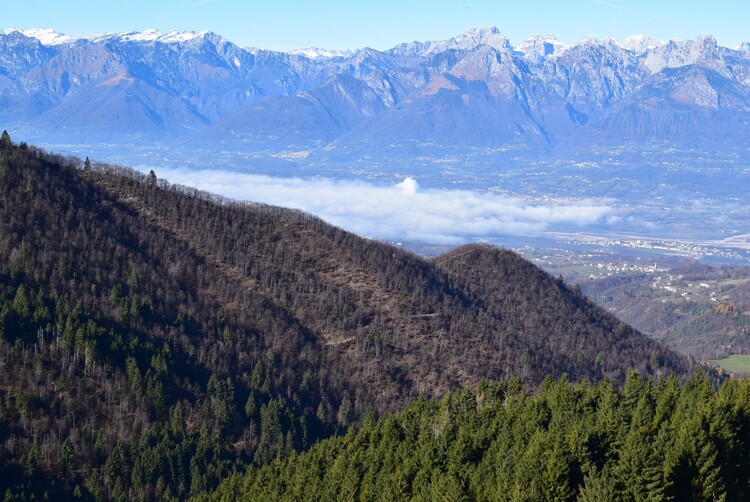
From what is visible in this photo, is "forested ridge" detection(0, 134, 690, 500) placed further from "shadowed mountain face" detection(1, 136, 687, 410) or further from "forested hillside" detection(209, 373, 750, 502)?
"forested hillside" detection(209, 373, 750, 502)

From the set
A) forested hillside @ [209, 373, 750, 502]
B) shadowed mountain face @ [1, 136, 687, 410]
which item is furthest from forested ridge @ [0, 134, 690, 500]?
forested hillside @ [209, 373, 750, 502]

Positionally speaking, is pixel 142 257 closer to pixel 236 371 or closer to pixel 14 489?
pixel 236 371

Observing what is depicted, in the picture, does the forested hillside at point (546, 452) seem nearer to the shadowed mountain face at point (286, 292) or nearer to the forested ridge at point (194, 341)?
the forested ridge at point (194, 341)

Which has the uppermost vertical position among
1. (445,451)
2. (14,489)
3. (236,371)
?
(445,451)

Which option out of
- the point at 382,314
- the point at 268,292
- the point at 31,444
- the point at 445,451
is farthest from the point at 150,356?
the point at 445,451

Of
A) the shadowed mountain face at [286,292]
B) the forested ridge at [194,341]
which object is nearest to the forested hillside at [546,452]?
the forested ridge at [194,341]
